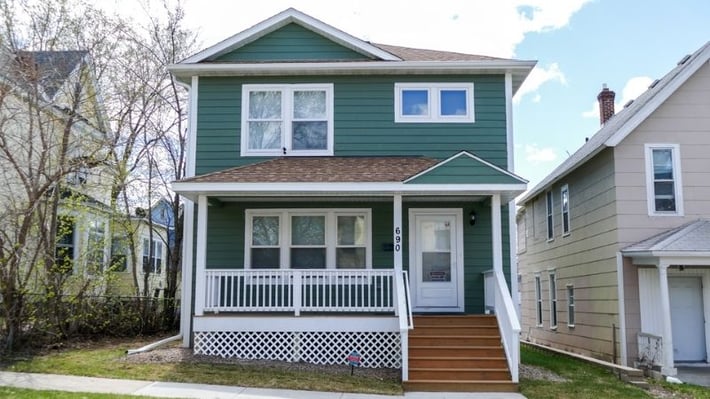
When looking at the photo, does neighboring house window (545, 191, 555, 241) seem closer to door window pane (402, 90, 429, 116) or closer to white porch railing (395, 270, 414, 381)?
door window pane (402, 90, 429, 116)

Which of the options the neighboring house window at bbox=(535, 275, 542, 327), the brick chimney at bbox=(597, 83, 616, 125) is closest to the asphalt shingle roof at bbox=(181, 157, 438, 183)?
the brick chimney at bbox=(597, 83, 616, 125)

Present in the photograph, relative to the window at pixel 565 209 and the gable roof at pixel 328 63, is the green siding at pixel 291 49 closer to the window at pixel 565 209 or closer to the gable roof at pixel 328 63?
the gable roof at pixel 328 63

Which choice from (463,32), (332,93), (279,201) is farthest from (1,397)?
(463,32)

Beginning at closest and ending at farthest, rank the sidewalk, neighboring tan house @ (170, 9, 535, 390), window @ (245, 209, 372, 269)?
1. the sidewalk
2. neighboring tan house @ (170, 9, 535, 390)
3. window @ (245, 209, 372, 269)

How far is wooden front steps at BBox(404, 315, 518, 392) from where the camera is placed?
9875mm

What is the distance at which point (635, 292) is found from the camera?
13227 millimetres

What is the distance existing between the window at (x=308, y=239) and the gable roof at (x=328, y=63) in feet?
9.97

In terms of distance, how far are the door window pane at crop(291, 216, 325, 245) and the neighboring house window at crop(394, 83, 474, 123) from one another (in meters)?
2.78

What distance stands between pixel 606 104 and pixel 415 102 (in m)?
9.37

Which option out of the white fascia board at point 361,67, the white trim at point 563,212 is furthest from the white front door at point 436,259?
the white trim at point 563,212

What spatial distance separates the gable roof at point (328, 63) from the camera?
1334 cm

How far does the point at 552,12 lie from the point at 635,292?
931 cm

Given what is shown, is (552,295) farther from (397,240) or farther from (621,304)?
(397,240)

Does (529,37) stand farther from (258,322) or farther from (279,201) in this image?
(258,322)
